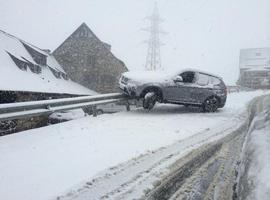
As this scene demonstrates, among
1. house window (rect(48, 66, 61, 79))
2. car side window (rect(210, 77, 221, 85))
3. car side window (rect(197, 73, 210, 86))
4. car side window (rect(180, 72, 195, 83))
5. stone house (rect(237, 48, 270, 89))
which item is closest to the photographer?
car side window (rect(180, 72, 195, 83))

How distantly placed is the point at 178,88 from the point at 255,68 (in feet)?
236

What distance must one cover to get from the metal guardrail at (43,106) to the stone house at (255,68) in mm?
67166

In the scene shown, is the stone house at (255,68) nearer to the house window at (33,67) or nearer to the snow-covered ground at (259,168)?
the house window at (33,67)

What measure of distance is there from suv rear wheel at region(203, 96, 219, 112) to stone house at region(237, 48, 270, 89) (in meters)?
63.5

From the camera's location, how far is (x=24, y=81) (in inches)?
969

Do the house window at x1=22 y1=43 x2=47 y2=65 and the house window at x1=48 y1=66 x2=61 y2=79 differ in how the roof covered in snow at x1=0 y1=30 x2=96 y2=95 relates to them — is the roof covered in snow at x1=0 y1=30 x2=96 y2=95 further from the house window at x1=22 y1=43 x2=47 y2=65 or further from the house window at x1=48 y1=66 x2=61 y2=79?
the house window at x1=48 y1=66 x2=61 y2=79

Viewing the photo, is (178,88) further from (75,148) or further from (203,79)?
(75,148)

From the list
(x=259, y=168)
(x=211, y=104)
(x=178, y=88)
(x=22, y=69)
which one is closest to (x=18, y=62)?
(x=22, y=69)

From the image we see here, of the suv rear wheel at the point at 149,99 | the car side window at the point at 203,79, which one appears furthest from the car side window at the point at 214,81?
the suv rear wheel at the point at 149,99

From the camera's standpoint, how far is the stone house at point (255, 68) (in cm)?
7669

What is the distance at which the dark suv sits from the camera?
39.8 feet

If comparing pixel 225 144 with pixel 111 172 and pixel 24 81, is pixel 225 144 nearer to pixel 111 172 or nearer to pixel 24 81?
pixel 111 172

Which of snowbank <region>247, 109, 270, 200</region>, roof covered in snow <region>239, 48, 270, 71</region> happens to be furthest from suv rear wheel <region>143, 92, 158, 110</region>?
roof covered in snow <region>239, 48, 270, 71</region>

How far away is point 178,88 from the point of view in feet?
41.4
